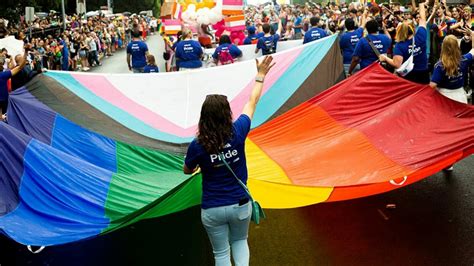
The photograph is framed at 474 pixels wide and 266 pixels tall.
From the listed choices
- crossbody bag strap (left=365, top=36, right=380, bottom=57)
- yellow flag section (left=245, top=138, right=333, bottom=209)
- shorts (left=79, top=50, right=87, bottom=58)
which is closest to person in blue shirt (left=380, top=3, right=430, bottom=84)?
crossbody bag strap (left=365, top=36, right=380, bottom=57)

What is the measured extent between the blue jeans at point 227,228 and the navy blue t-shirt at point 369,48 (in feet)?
18.3

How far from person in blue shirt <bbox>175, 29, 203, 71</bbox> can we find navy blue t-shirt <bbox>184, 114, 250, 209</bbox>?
26.8ft

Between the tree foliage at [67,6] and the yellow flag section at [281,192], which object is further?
the tree foliage at [67,6]

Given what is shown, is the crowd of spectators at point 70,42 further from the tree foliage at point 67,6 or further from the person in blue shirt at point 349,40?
the person in blue shirt at point 349,40

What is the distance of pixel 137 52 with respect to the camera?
1380 cm

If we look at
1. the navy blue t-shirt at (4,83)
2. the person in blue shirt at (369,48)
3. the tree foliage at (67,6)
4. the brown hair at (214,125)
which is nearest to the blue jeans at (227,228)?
the brown hair at (214,125)

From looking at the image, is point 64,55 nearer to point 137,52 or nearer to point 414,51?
point 137,52

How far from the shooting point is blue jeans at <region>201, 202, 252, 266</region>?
4504 mm

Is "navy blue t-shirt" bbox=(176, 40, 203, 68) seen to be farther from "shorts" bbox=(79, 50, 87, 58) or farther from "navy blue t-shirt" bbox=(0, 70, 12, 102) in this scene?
"shorts" bbox=(79, 50, 87, 58)

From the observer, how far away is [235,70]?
8641 millimetres

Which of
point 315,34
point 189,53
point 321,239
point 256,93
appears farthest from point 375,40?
point 256,93

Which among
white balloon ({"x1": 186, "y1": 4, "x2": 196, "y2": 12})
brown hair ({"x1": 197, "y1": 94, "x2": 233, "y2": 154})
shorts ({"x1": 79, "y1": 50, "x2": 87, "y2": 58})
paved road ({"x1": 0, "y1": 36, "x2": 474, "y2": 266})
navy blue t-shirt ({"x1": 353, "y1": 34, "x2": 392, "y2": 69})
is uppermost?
brown hair ({"x1": 197, "y1": 94, "x2": 233, "y2": 154})

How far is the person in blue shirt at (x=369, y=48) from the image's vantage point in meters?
9.56

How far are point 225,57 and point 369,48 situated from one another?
158 inches
